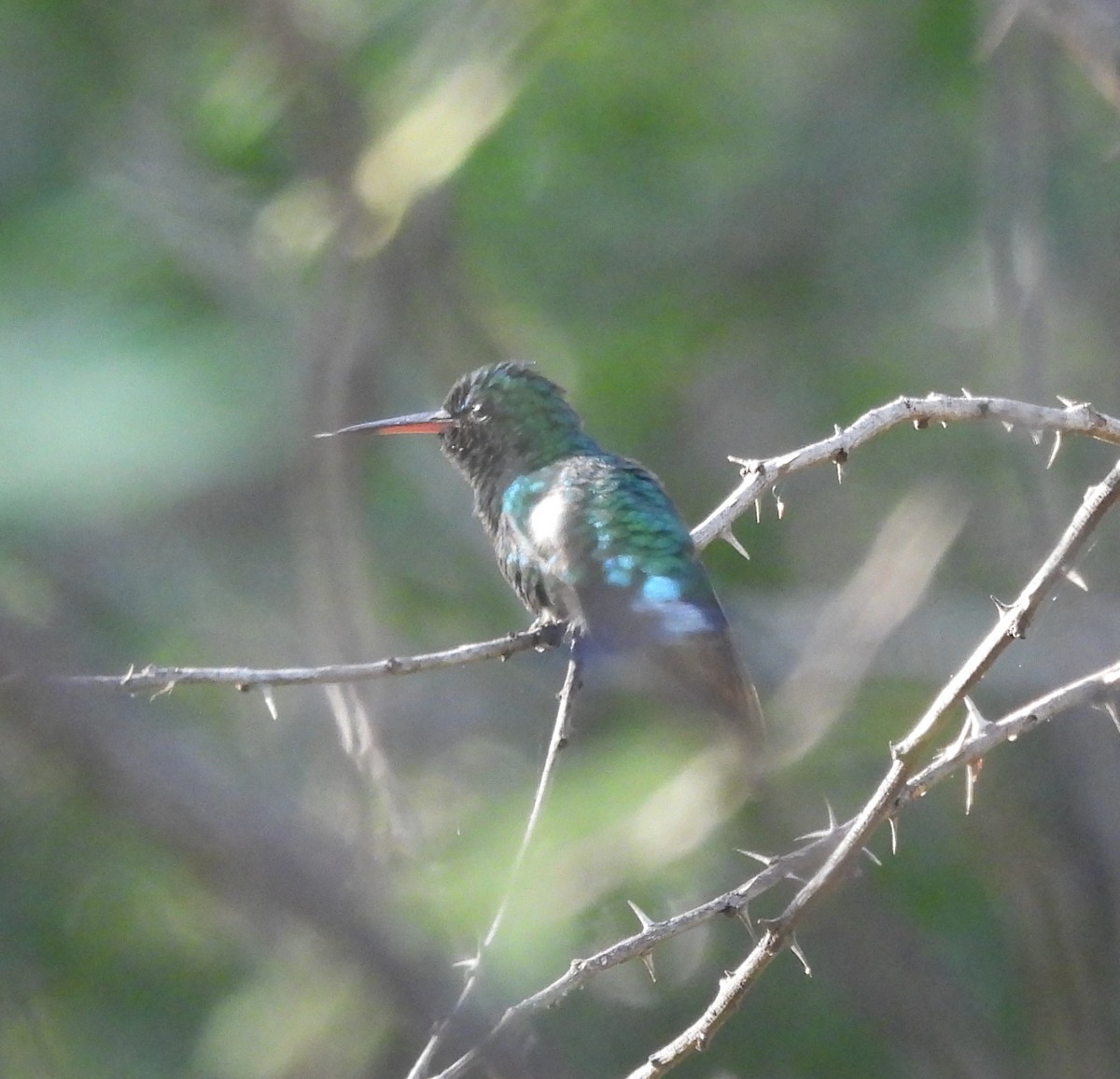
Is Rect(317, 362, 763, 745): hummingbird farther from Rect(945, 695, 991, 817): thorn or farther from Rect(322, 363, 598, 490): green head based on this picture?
Rect(945, 695, 991, 817): thorn

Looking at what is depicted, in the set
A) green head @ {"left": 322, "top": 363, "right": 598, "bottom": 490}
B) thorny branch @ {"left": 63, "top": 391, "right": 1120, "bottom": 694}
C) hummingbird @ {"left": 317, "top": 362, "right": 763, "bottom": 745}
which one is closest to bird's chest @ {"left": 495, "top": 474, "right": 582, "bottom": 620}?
hummingbird @ {"left": 317, "top": 362, "right": 763, "bottom": 745}

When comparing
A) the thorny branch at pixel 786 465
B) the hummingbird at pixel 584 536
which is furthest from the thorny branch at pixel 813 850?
the hummingbird at pixel 584 536

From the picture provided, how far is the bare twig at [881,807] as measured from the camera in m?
2.13

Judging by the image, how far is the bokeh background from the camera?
17.0 feet

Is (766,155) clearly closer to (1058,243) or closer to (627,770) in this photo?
(1058,243)

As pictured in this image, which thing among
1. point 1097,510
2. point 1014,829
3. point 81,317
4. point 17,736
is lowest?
point 1014,829

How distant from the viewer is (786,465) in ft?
8.79

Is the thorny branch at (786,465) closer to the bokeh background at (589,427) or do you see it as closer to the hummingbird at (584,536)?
the hummingbird at (584,536)

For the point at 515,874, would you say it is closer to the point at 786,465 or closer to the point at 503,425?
the point at 786,465

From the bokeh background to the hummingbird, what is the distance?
208 mm

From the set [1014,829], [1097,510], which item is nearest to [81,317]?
[1014,829]

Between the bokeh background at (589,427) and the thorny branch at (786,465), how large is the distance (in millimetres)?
753

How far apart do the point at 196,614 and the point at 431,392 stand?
1.39 m

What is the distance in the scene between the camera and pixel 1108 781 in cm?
627
